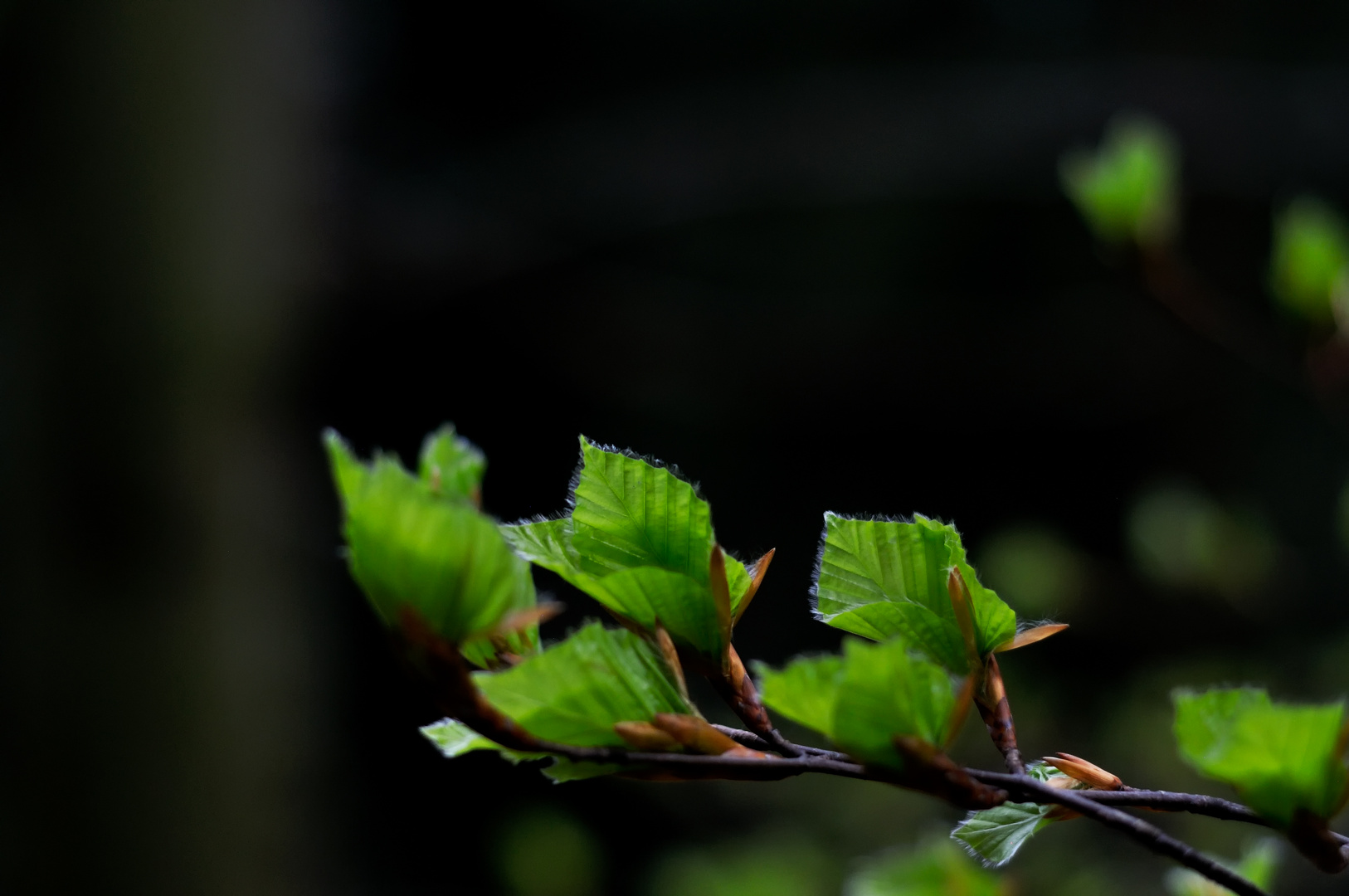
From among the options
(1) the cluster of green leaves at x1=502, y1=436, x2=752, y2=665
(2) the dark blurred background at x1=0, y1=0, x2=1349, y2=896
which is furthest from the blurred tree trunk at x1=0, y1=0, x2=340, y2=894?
(1) the cluster of green leaves at x1=502, y1=436, x2=752, y2=665

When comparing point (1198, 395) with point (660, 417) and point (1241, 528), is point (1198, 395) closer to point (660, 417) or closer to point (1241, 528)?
point (1241, 528)

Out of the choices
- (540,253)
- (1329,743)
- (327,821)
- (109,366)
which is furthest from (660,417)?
(1329,743)

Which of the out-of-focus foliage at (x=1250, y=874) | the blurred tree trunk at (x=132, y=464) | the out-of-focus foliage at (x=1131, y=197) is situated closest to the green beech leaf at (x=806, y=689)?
the out-of-focus foliage at (x=1250, y=874)

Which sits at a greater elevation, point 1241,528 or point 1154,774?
point 1241,528

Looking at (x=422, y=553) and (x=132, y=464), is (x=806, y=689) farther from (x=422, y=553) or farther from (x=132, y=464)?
(x=132, y=464)

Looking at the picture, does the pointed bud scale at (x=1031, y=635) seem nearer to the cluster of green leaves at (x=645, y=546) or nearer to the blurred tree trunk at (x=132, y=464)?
the cluster of green leaves at (x=645, y=546)

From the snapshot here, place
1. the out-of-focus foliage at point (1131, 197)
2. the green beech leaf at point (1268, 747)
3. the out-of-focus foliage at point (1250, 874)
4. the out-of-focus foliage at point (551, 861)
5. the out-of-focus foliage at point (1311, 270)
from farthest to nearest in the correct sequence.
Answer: the out-of-focus foliage at point (551, 861)
the out-of-focus foliage at point (1131, 197)
the out-of-focus foliage at point (1311, 270)
the out-of-focus foliage at point (1250, 874)
the green beech leaf at point (1268, 747)

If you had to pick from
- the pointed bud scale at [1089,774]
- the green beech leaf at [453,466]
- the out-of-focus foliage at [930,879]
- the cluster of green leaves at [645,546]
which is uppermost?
the green beech leaf at [453,466]
